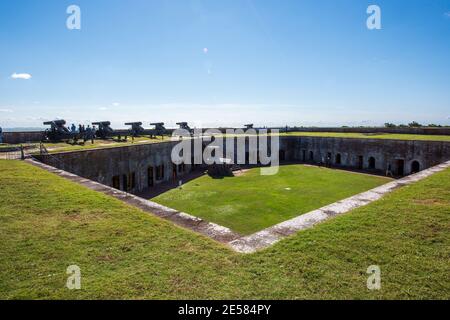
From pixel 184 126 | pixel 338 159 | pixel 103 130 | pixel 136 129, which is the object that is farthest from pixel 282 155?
pixel 103 130

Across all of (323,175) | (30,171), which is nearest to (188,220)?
(30,171)

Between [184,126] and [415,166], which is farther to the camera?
[184,126]

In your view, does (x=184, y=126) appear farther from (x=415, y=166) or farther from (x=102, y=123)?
(x=415, y=166)

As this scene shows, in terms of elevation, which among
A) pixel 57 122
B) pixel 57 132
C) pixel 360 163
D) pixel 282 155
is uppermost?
pixel 57 122

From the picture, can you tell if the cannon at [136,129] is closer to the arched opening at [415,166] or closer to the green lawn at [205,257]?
the green lawn at [205,257]

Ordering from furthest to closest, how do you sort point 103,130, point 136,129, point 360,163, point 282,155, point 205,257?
1. point 282,155
2. point 136,129
3. point 360,163
4. point 103,130
5. point 205,257
